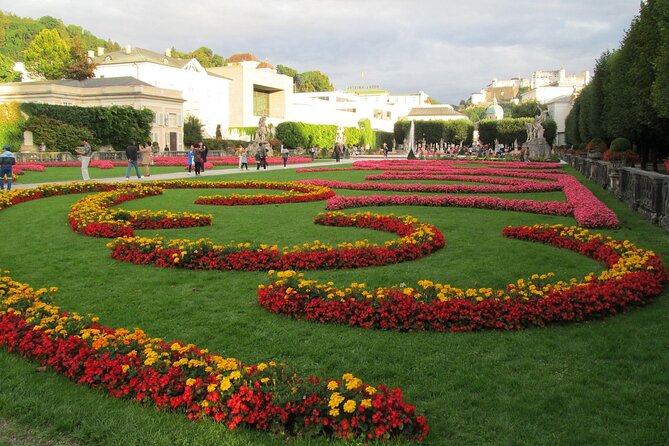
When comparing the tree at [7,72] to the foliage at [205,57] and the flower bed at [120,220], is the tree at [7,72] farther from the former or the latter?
the flower bed at [120,220]

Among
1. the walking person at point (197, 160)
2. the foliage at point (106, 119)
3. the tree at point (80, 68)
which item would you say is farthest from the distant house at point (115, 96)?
the walking person at point (197, 160)

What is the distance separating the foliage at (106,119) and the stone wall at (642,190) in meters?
36.4

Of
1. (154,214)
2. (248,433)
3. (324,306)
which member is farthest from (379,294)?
(154,214)

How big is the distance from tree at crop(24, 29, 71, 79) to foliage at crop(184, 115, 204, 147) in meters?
→ 16.2

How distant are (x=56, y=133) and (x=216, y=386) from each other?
→ 1650 inches

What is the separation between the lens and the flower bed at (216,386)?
3146 millimetres

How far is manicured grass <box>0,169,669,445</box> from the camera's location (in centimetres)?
330

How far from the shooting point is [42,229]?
1007 centimetres

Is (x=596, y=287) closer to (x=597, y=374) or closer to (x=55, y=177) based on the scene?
(x=597, y=374)

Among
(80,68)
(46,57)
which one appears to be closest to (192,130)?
(80,68)

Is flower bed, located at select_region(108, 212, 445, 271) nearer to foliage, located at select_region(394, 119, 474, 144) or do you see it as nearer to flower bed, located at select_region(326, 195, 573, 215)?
flower bed, located at select_region(326, 195, 573, 215)

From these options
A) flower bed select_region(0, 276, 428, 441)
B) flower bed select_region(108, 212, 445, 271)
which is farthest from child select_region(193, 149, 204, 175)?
flower bed select_region(0, 276, 428, 441)

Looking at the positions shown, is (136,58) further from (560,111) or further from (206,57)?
(560,111)

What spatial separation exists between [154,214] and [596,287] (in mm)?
7468
